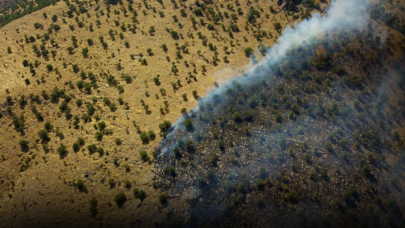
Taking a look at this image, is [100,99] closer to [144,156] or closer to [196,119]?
[144,156]

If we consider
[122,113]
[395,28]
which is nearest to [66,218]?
[122,113]

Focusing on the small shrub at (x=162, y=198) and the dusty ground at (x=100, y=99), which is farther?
the dusty ground at (x=100, y=99)

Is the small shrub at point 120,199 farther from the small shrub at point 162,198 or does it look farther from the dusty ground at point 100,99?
the small shrub at point 162,198

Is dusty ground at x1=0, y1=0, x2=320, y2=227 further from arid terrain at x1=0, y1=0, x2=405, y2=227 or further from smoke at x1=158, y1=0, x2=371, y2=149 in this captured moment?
smoke at x1=158, y1=0, x2=371, y2=149

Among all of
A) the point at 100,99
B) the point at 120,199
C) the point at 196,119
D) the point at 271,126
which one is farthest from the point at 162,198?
the point at 100,99

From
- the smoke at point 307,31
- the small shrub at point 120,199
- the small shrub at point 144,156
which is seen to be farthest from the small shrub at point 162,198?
the smoke at point 307,31

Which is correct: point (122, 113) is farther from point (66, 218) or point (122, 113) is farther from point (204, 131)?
point (66, 218)
